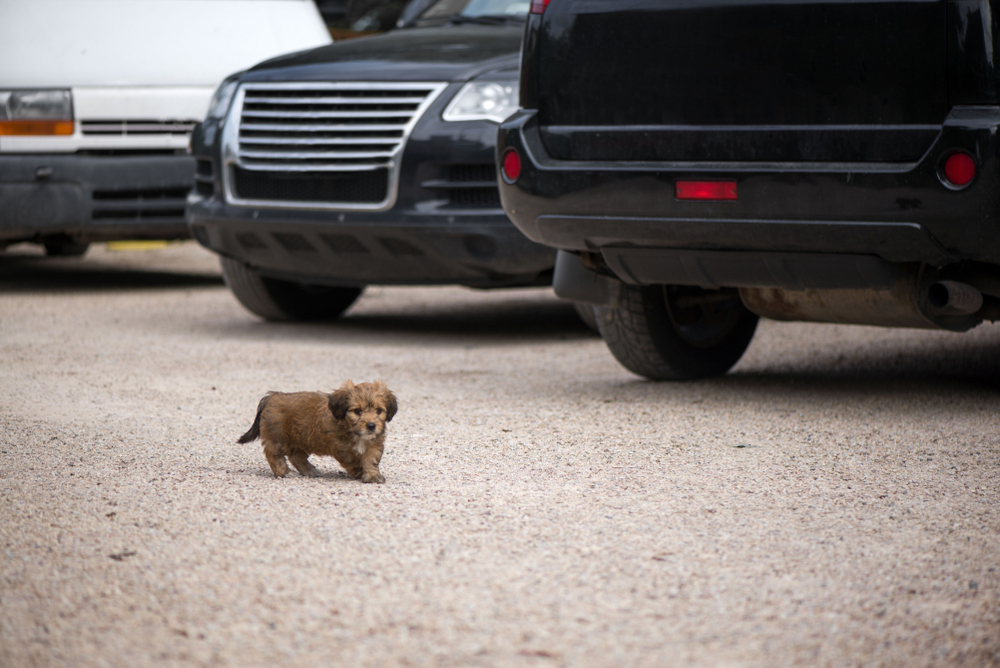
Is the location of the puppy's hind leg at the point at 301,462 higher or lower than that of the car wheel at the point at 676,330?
higher

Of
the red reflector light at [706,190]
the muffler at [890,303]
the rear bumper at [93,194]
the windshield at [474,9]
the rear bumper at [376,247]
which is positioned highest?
the windshield at [474,9]

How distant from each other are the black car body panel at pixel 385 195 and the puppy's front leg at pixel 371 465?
271 centimetres

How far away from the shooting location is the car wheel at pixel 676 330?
5.35 m

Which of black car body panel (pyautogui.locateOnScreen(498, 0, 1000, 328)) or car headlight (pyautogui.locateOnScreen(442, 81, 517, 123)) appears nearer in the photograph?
black car body panel (pyautogui.locateOnScreen(498, 0, 1000, 328))

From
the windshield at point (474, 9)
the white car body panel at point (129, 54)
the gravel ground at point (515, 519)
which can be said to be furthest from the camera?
the white car body panel at point (129, 54)

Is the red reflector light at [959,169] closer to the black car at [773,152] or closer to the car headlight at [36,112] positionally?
the black car at [773,152]

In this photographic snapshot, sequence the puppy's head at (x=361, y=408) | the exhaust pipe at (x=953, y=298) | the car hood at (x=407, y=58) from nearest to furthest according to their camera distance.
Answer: the puppy's head at (x=361, y=408) → the exhaust pipe at (x=953, y=298) → the car hood at (x=407, y=58)

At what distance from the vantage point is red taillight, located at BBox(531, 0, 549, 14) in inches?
195

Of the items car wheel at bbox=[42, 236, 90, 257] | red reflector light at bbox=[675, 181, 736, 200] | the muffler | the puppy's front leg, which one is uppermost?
red reflector light at bbox=[675, 181, 736, 200]

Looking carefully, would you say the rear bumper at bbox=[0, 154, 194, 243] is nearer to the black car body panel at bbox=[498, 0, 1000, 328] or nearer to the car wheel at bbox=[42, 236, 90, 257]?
the car wheel at bbox=[42, 236, 90, 257]

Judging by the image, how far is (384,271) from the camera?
6699mm

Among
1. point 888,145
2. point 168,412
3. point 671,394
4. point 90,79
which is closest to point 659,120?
point 888,145

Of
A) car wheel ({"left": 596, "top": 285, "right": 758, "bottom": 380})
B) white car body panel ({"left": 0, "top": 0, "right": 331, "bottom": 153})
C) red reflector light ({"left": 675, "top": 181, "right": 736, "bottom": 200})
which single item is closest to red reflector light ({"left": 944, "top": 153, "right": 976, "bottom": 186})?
red reflector light ({"left": 675, "top": 181, "right": 736, "bottom": 200})

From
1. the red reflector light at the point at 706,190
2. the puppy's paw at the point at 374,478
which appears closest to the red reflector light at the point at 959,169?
the red reflector light at the point at 706,190
